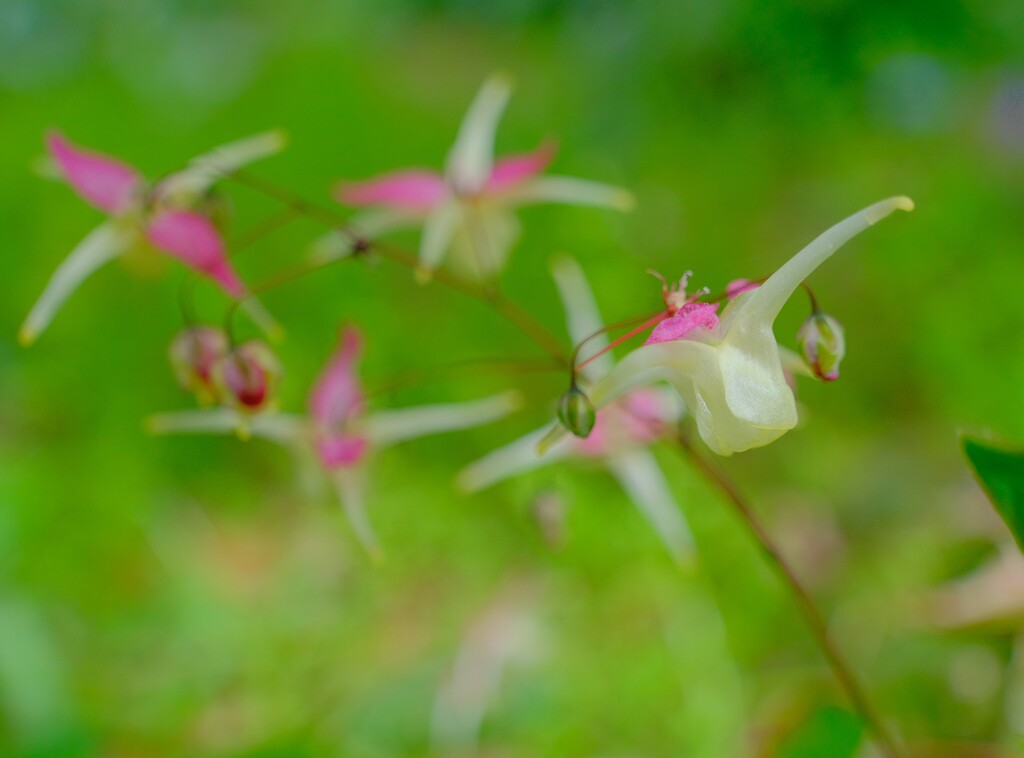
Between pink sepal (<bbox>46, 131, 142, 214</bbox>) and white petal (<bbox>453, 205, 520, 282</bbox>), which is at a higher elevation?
white petal (<bbox>453, 205, 520, 282</bbox>)

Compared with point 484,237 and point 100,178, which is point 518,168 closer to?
point 484,237

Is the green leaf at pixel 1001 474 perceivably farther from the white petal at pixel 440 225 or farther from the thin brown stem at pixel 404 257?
the white petal at pixel 440 225

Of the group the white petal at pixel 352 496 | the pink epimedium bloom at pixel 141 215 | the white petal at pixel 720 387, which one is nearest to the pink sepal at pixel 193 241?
the pink epimedium bloom at pixel 141 215

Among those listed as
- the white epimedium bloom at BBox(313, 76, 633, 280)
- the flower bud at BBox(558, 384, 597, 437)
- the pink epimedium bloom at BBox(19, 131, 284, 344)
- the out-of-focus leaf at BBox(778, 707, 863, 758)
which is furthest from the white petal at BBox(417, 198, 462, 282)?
the out-of-focus leaf at BBox(778, 707, 863, 758)

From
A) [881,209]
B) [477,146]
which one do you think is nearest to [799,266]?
[881,209]

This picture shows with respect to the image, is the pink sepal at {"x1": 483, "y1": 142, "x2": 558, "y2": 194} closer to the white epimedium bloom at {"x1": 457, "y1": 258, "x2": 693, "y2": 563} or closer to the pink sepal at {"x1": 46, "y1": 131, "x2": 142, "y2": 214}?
the white epimedium bloom at {"x1": 457, "y1": 258, "x2": 693, "y2": 563}

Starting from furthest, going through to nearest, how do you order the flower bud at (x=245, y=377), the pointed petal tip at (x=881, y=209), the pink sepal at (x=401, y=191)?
the pink sepal at (x=401, y=191)
the flower bud at (x=245, y=377)
the pointed petal tip at (x=881, y=209)
